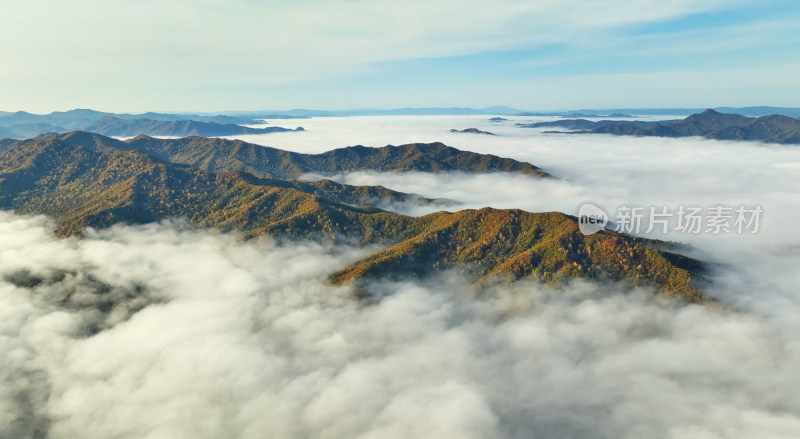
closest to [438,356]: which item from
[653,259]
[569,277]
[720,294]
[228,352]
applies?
[569,277]

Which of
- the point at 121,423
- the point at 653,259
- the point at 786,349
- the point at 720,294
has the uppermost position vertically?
the point at 653,259

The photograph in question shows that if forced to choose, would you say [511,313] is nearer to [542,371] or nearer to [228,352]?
[542,371]

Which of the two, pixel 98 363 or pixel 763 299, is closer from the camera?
pixel 98 363

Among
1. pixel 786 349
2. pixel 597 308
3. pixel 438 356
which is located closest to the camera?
pixel 786 349

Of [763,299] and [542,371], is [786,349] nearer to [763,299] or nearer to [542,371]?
[763,299]

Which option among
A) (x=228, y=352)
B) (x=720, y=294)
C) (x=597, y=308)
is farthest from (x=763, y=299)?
(x=228, y=352)

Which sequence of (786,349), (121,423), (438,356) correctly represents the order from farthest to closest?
(438,356) → (786,349) → (121,423)

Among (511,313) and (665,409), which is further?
(511,313)

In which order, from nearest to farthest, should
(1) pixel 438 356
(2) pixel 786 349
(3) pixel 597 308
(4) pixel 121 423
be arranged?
(4) pixel 121 423 → (2) pixel 786 349 → (1) pixel 438 356 → (3) pixel 597 308

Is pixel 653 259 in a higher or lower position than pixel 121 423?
higher
